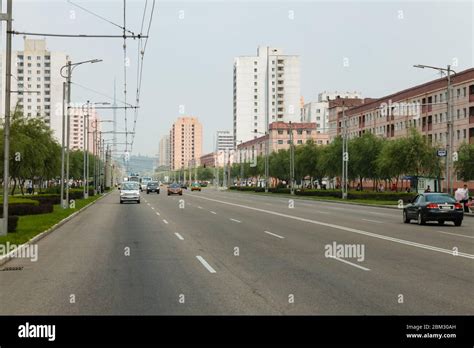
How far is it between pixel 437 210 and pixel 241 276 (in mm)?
17838

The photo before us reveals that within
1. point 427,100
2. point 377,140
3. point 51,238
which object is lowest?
point 51,238

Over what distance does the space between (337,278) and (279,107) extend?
618 feet

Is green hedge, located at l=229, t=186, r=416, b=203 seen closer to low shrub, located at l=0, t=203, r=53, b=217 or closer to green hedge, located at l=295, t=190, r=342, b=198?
green hedge, located at l=295, t=190, r=342, b=198

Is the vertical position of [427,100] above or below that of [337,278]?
above

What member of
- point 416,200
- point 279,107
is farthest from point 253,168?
point 416,200

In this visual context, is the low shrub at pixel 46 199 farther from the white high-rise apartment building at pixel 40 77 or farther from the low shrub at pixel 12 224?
the white high-rise apartment building at pixel 40 77

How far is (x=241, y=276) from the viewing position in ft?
38.8

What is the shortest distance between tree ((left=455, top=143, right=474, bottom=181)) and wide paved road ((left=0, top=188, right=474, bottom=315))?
180 ft

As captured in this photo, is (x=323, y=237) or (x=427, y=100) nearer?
(x=323, y=237)

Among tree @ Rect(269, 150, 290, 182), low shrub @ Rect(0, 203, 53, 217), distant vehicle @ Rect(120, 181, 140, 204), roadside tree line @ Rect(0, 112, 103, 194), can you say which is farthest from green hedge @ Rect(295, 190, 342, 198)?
low shrub @ Rect(0, 203, 53, 217)

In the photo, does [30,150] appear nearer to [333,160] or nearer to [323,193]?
[323,193]

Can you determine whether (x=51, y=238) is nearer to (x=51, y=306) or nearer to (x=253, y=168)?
(x=51, y=306)

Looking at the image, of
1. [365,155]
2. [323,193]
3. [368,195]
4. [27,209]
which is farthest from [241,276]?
[365,155]
